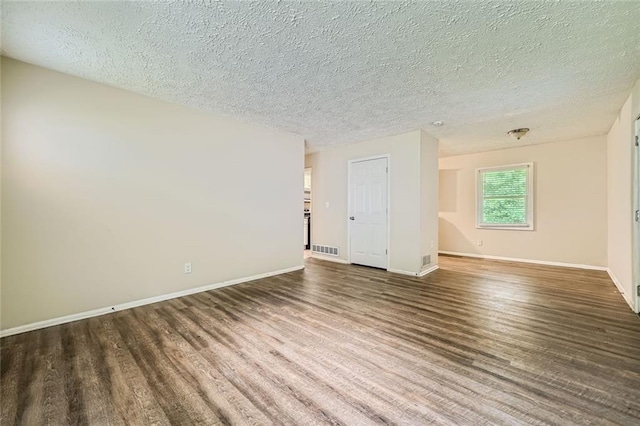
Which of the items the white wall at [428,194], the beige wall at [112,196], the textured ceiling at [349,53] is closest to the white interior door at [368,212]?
the white wall at [428,194]

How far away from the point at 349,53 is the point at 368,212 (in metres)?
3.19

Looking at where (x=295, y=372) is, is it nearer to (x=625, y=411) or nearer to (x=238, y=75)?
(x=625, y=411)

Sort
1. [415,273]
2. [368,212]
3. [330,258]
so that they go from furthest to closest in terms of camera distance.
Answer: [330,258]
[368,212]
[415,273]

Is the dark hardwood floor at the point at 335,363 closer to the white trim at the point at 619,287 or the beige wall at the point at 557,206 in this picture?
the white trim at the point at 619,287

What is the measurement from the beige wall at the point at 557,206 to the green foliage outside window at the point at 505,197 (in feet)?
0.63

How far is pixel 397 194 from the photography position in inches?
182

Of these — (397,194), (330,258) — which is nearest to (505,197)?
(397,194)

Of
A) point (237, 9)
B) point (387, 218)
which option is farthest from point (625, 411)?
point (387, 218)

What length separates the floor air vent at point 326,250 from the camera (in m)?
5.56

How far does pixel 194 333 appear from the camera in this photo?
2.37 m

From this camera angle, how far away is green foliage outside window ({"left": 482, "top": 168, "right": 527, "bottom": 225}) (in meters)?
5.39

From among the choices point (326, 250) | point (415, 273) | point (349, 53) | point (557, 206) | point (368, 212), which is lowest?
point (415, 273)

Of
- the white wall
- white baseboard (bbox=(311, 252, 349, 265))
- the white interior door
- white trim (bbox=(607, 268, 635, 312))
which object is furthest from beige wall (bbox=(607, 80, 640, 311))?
white baseboard (bbox=(311, 252, 349, 265))

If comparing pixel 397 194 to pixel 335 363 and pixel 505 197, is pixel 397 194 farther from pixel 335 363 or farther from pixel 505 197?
pixel 335 363
